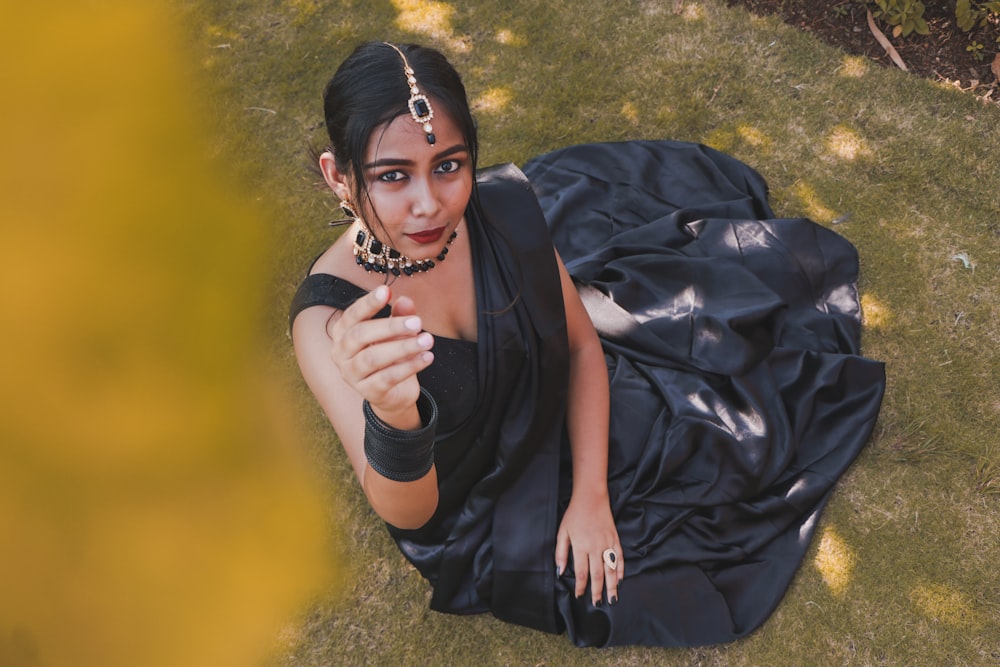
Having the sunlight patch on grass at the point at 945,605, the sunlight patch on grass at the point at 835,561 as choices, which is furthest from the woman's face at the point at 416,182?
the sunlight patch on grass at the point at 945,605

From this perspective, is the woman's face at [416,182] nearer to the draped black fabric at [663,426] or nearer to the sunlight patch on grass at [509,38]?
the draped black fabric at [663,426]

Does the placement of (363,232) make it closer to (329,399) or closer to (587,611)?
(329,399)

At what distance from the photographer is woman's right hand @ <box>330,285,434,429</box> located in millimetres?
1523

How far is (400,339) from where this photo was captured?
1549mm

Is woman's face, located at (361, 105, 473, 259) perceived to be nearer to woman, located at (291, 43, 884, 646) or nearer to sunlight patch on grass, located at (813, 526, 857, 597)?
woman, located at (291, 43, 884, 646)

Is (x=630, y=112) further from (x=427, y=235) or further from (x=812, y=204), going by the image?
(x=427, y=235)

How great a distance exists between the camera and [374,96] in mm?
1934

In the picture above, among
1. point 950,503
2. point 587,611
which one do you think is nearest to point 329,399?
point 587,611

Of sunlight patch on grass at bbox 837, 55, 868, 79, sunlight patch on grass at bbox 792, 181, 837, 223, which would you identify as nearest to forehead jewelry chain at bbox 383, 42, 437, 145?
sunlight patch on grass at bbox 792, 181, 837, 223

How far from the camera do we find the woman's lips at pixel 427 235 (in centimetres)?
206

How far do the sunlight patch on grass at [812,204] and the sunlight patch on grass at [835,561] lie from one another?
153 cm

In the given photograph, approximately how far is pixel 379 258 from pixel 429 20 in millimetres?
3018

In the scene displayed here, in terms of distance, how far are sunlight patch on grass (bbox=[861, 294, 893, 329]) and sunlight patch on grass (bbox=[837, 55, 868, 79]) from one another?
139cm

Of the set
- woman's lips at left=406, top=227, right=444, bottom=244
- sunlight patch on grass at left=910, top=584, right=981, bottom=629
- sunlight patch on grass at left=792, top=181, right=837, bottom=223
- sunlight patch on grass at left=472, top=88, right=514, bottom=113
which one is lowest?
sunlight patch on grass at left=910, top=584, right=981, bottom=629
